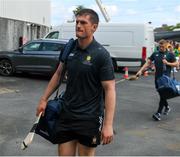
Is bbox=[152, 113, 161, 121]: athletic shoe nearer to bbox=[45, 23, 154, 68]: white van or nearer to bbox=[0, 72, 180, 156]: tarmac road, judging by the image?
bbox=[0, 72, 180, 156]: tarmac road

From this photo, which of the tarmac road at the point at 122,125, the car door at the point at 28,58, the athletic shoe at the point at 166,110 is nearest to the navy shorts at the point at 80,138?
the tarmac road at the point at 122,125

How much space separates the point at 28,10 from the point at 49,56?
2284 centimetres

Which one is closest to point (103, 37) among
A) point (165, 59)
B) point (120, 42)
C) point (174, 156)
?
point (120, 42)

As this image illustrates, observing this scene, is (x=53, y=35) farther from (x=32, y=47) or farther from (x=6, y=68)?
(x=6, y=68)

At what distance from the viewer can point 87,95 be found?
3.85 metres

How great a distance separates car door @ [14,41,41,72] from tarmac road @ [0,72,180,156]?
69.6 inches

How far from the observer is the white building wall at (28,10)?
3219 cm

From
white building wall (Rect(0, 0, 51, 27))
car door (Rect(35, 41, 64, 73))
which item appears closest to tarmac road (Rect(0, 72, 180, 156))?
car door (Rect(35, 41, 64, 73))

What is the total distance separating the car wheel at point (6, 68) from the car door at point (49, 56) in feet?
4.55

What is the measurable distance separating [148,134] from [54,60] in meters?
8.65

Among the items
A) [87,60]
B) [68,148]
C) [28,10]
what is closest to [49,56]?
[68,148]

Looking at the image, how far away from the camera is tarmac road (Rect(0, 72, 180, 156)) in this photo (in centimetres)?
651

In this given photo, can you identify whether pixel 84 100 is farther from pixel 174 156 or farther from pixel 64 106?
pixel 174 156

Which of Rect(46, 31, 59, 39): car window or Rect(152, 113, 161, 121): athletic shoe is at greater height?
Rect(46, 31, 59, 39): car window
